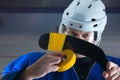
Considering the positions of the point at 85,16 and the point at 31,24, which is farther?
the point at 31,24

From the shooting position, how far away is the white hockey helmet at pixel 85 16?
881 millimetres

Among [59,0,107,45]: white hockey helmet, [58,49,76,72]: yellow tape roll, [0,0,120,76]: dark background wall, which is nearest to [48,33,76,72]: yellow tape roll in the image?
[58,49,76,72]: yellow tape roll

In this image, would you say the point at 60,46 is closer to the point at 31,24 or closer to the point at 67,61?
the point at 67,61

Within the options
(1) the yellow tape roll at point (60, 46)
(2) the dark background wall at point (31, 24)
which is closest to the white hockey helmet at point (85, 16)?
(1) the yellow tape roll at point (60, 46)

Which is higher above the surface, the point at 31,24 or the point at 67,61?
the point at 31,24

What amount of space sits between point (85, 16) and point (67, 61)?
223 millimetres

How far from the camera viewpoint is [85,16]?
0.88m

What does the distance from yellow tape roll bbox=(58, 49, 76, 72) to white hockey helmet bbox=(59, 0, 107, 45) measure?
5.8 inches

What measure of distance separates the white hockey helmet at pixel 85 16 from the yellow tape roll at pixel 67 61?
15 cm

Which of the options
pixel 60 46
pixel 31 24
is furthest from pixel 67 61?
pixel 31 24

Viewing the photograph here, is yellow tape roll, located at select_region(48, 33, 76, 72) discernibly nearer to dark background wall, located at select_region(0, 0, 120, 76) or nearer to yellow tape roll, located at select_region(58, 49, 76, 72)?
yellow tape roll, located at select_region(58, 49, 76, 72)

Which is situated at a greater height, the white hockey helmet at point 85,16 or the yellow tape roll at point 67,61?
the white hockey helmet at point 85,16

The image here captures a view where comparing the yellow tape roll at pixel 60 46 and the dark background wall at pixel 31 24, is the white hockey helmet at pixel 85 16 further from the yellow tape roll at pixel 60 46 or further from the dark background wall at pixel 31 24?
the dark background wall at pixel 31 24

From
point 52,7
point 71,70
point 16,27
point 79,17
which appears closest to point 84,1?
point 79,17
